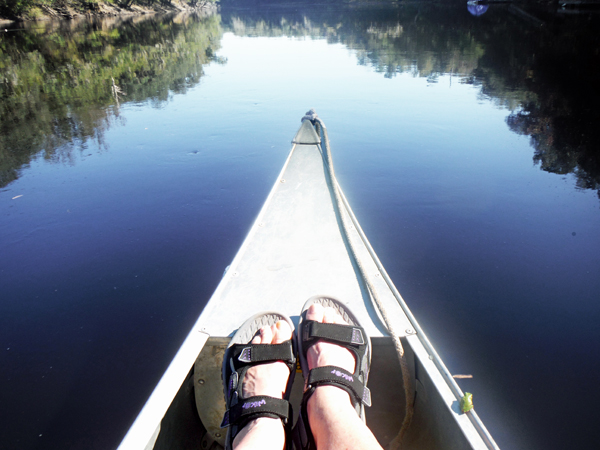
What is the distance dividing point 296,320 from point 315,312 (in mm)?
110

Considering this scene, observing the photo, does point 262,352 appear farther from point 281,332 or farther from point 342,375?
point 342,375

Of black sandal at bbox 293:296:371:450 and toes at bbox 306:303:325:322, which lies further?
toes at bbox 306:303:325:322

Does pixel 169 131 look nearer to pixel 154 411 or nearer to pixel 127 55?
pixel 154 411

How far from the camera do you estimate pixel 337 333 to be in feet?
4.45

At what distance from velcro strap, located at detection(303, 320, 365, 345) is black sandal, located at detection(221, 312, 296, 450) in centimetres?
11

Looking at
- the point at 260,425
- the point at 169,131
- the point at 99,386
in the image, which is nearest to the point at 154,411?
the point at 260,425

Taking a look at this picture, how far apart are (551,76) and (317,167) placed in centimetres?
852

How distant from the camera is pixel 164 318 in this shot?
88.2 inches

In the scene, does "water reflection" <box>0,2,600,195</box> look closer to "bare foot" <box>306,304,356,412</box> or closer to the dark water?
the dark water

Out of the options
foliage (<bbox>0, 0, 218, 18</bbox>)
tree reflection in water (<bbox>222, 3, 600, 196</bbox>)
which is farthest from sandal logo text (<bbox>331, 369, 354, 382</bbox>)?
foliage (<bbox>0, 0, 218, 18</bbox>)

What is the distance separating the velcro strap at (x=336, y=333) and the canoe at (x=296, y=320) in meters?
0.08

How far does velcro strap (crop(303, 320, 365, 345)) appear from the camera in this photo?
135cm

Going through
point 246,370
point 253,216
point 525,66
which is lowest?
point 253,216

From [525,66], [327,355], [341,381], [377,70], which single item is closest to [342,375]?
[341,381]
